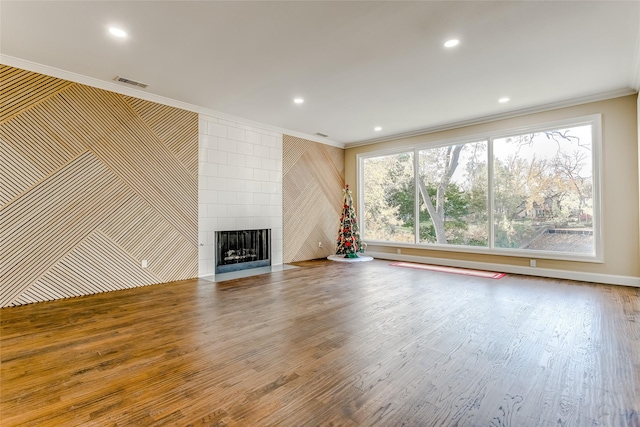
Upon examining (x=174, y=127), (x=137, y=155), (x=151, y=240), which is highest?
(x=174, y=127)

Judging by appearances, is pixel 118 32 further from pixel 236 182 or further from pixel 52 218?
pixel 236 182

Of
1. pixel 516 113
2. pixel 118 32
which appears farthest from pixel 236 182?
pixel 516 113

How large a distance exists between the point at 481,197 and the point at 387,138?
2.63m

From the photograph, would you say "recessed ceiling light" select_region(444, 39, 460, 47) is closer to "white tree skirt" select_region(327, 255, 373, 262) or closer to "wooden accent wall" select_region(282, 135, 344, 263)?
"wooden accent wall" select_region(282, 135, 344, 263)

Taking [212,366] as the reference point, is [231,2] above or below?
above

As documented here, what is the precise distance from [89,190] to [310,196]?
4450 mm

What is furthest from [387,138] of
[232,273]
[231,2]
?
[231,2]

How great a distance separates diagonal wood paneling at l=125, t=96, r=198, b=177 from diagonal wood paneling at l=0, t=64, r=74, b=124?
949mm

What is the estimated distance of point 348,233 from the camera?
7.68 meters

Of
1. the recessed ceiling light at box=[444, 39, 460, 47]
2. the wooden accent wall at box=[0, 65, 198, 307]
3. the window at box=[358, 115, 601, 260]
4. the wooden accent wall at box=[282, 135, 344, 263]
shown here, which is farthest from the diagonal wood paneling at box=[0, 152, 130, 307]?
the window at box=[358, 115, 601, 260]

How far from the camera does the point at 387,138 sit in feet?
25.2

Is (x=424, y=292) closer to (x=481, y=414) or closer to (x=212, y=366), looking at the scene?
(x=481, y=414)

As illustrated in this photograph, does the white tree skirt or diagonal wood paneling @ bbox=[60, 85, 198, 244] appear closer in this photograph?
diagonal wood paneling @ bbox=[60, 85, 198, 244]

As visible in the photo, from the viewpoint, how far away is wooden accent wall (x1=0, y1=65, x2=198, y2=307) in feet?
12.6
